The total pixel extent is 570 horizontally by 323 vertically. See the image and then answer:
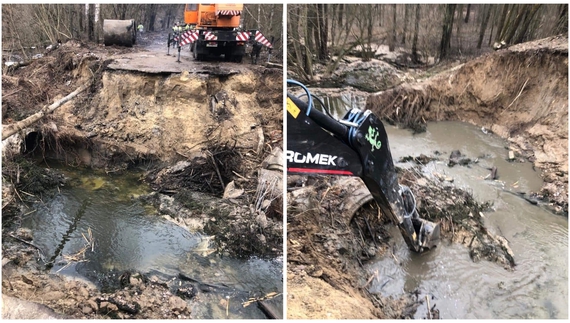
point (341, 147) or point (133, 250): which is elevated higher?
point (341, 147)

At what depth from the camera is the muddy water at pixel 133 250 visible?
16.4 ft

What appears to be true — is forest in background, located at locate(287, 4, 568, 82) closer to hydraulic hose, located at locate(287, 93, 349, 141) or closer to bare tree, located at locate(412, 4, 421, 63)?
bare tree, located at locate(412, 4, 421, 63)

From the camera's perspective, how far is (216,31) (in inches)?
338

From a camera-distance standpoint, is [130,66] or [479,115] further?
[479,115]

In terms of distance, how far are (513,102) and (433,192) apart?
16.8 ft

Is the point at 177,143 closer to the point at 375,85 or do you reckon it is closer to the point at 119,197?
the point at 119,197

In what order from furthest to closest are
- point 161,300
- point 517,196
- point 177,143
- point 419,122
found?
point 419,122
point 177,143
point 517,196
point 161,300

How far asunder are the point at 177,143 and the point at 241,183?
1814mm

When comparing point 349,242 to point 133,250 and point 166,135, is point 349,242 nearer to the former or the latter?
point 133,250

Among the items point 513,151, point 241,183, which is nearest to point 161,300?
point 241,183

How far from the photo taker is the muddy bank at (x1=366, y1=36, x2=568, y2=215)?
8062mm

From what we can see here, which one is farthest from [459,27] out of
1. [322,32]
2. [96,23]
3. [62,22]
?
[62,22]

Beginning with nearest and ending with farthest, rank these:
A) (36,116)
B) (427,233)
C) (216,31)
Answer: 1. (427,233)
2. (36,116)
3. (216,31)

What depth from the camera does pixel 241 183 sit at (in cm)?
725
